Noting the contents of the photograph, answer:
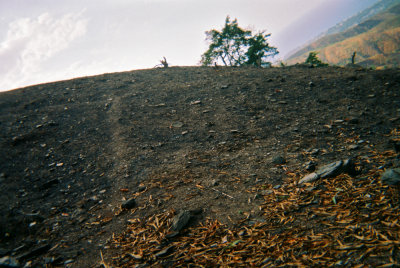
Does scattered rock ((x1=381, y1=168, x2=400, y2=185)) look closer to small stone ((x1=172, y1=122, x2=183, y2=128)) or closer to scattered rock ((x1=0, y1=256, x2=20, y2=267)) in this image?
small stone ((x1=172, y1=122, x2=183, y2=128))

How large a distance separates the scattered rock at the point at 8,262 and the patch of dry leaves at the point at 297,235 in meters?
1.31

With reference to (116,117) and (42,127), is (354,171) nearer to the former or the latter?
(116,117)

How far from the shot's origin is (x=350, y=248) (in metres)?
1.79

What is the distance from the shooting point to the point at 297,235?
2127mm

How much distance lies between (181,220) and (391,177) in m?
3.01

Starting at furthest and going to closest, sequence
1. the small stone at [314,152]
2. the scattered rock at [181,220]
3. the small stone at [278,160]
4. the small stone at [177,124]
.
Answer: the small stone at [177,124]
the small stone at [314,152]
the small stone at [278,160]
the scattered rock at [181,220]

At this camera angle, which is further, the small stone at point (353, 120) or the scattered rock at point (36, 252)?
the small stone at point (353, 120)

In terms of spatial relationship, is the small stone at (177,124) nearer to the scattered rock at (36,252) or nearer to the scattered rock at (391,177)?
the scattered rock at (36,252)

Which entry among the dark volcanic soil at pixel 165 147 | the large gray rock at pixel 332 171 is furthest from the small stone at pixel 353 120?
the large gray rock at pixel 332 171

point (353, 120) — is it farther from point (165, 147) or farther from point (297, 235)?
point (165, 147)

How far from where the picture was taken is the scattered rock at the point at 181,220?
2.59 metres

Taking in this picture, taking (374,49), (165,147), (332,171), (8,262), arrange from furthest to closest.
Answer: (374,49) < (165,147) < (332,171) < (8,262)

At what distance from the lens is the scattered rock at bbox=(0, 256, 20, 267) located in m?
2.49

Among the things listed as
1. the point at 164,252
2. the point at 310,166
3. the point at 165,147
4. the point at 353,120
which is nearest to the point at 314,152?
the point at 310,166
